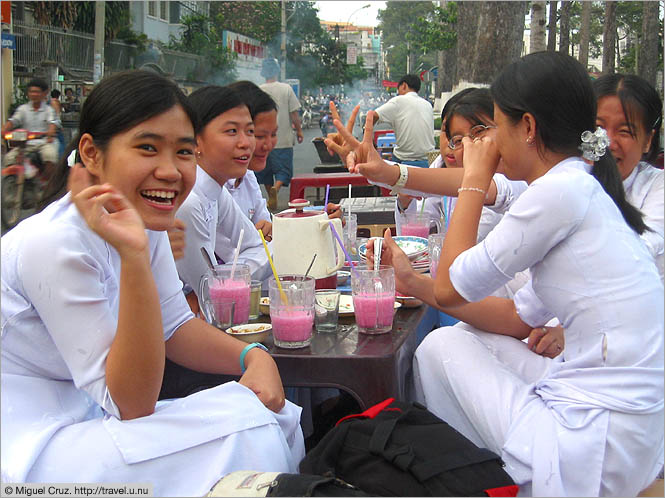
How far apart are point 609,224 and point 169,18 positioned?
3402cm

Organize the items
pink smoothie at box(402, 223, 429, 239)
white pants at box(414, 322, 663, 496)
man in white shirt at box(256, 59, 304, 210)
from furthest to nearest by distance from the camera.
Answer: man in white shirt at box(256, 59, 304, 210)
pink smoothie at box(402, 223, 429, 239)
white pants at box(414, 322, 663, 496)

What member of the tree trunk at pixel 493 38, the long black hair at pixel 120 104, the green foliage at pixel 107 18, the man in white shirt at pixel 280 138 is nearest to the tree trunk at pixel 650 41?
the tree trunk at pixel 493 38

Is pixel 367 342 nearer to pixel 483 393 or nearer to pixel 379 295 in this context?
pixel 379 295

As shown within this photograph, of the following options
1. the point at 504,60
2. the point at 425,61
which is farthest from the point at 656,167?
the point at 425,61

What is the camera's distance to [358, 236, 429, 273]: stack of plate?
3.29 meters

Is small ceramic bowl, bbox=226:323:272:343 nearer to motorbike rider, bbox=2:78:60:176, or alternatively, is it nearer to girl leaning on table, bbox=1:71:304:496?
girl leaning on table, bbox=1:71:304:496

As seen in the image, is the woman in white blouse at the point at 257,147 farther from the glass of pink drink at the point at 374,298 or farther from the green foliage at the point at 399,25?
the green foliage at the point at 399,25

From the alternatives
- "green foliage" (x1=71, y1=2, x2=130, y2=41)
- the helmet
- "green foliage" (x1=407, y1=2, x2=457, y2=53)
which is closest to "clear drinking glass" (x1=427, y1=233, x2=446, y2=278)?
the helmet

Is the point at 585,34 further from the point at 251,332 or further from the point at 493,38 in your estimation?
the point at 251,332

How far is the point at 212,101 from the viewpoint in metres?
3.50

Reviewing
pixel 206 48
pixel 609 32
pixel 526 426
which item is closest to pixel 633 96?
pixel 526 426

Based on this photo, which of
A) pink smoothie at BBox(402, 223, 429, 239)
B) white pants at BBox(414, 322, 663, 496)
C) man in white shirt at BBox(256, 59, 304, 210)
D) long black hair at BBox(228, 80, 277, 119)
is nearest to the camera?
white pants at BBox(414, 322, 663, 496)

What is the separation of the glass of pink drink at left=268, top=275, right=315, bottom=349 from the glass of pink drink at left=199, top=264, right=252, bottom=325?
23 centimetres

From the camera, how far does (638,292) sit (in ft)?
6.35
